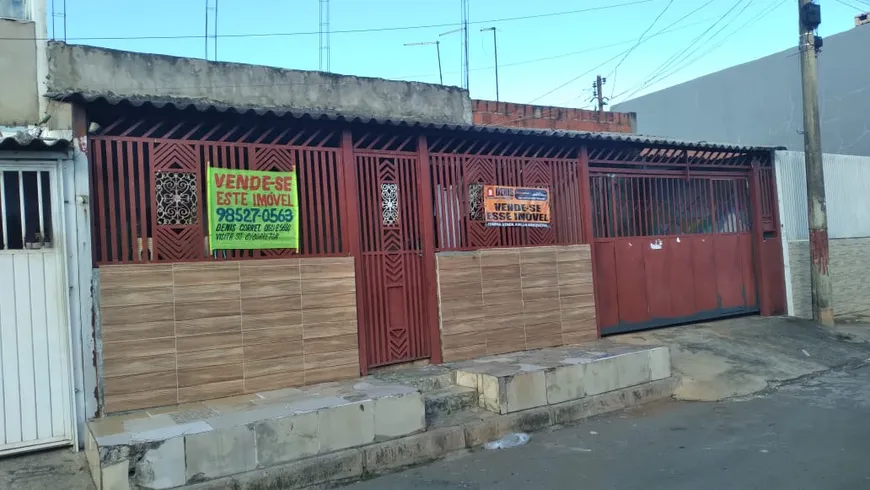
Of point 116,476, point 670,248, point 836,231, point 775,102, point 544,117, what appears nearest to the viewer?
point 116,476

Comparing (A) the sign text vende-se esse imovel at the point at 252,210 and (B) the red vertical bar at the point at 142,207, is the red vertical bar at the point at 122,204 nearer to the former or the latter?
(B) the red vertical bar at the point at 142,207

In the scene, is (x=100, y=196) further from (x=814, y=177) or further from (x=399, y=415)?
(x=814, y=177)

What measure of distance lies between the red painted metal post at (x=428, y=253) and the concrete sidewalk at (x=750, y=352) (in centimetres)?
328

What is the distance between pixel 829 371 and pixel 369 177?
7.53 meters

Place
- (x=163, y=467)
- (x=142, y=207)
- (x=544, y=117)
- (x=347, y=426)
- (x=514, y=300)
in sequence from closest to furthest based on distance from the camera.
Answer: (x=163, y=467) → (x=347, y=426) → (x=142, y=207) → (x=514, y=300) → (x=544, y=117)

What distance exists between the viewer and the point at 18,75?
18.9 ft

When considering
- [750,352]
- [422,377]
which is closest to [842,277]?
[750,352]

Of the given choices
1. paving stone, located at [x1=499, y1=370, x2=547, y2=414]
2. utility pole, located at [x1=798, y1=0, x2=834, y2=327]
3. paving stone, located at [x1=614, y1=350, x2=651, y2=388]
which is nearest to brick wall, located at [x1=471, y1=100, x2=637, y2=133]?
utility pole, located at [x1=798, y1=0, x2=834, y2=327]

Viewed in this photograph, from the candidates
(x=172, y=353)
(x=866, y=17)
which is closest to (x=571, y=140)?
(x=172, y=353)

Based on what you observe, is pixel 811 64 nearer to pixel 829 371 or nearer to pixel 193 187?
pixel 829 371

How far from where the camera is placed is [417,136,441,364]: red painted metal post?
7684 millimetres

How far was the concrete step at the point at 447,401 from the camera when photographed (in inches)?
253

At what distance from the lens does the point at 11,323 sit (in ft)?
17.6

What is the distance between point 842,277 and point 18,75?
47.7ft
